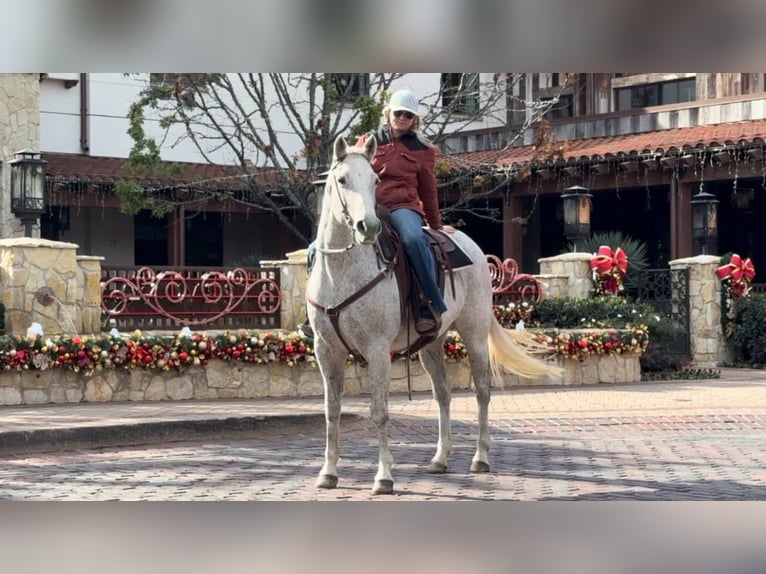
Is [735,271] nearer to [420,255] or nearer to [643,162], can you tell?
[643,162]

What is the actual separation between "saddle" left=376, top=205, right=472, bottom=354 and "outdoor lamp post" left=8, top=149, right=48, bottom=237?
13304 millimetres

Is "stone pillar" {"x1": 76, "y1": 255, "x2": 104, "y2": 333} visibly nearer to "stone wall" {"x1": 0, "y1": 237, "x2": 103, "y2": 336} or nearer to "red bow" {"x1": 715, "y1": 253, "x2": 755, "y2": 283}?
"stone wall" {"x1": 0, "y1": 237, "x2": 103, "y2": 336}

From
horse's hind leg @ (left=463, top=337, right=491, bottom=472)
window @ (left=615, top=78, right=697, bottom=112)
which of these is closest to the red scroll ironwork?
horse's hind leg @ (left=463, top=337, right=491, bottom=472)

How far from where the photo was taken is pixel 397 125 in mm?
9273

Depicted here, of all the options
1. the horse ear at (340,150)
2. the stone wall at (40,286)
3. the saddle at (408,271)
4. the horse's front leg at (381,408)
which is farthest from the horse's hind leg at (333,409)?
the stone wall at (40,286)

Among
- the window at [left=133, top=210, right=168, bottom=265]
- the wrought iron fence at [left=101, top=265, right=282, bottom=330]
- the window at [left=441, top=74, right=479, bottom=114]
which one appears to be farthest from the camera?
the window at [left=133, top=210, right=168, bottom=265]

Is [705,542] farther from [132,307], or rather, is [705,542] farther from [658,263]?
[658,263]

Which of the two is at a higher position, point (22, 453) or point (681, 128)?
point (681, 128)

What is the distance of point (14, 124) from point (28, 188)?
3.63 meters

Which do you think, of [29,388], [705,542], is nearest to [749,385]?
[29,388]

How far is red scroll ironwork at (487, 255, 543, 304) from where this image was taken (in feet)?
65.4

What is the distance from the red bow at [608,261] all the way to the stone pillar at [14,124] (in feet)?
36.1

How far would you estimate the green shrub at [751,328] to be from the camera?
2267 centimetres
